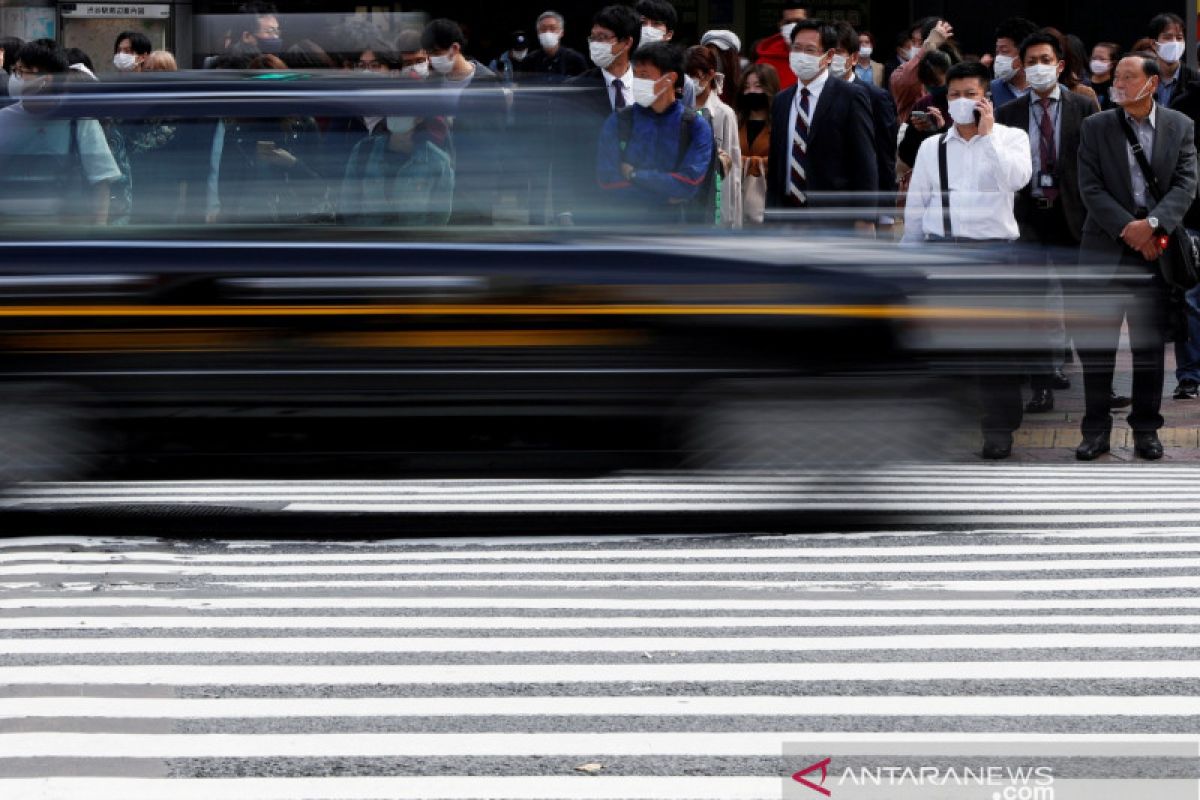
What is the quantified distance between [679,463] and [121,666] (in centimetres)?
239

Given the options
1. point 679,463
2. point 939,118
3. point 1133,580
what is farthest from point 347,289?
point 939,118

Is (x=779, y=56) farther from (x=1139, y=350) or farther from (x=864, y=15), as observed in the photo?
(x=864, y=15)

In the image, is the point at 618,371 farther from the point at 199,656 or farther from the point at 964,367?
the point at 199,656

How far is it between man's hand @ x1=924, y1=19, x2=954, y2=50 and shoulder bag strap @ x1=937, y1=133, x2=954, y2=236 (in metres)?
3.33

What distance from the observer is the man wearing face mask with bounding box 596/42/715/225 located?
952cm

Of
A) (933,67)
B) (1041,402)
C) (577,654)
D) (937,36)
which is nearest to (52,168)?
(577,654)

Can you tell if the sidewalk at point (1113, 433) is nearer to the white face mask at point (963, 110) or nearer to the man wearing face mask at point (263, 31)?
the white face mask at point (963, 110)

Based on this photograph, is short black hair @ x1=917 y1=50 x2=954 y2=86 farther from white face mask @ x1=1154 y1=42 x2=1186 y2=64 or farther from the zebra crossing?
the zebra crossing

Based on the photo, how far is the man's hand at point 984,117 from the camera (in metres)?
10.8

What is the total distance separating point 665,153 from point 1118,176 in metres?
2.19

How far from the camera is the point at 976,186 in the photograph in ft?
35.6

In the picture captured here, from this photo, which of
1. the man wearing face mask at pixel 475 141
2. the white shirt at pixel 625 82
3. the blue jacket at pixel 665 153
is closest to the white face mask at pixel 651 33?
the white shirt at pixel 625 82

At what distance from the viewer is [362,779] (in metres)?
4.90

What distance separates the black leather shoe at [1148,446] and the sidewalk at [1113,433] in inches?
2.4
